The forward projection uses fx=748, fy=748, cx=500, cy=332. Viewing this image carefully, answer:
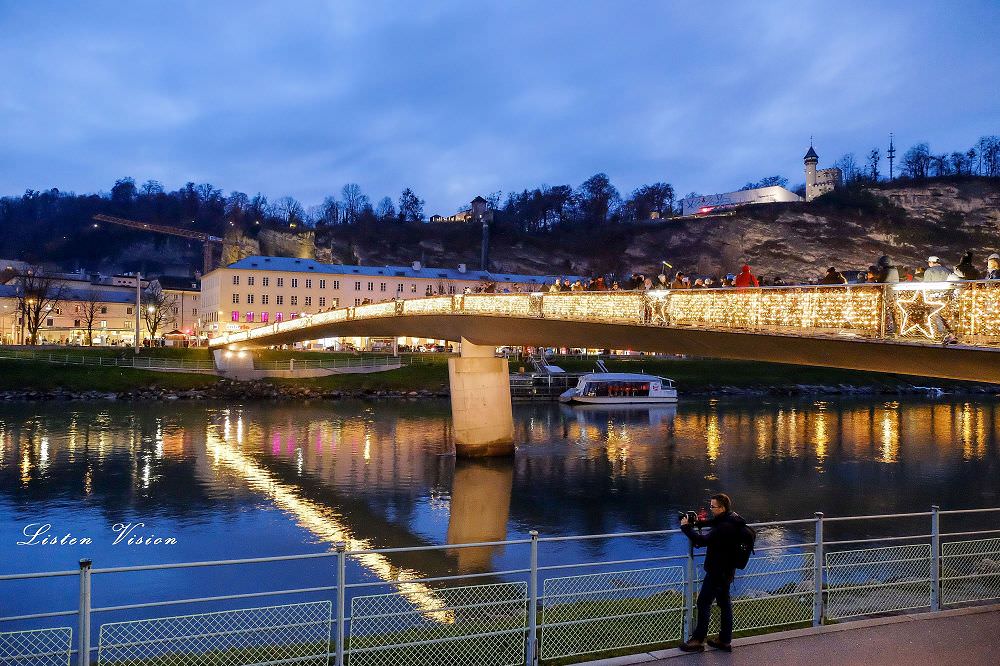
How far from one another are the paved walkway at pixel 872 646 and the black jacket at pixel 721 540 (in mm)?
932

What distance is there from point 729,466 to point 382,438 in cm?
1866

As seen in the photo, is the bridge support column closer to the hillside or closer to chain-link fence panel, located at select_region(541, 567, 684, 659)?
chain-link fence panel, located at select_region(541, 567, 684, 659)

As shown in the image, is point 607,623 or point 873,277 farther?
point 873,277

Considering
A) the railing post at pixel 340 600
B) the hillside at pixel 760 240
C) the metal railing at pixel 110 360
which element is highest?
the hillside at pixel 760 240

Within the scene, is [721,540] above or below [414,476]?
above

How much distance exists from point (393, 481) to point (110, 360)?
50.3 metres

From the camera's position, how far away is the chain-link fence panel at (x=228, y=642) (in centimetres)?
913

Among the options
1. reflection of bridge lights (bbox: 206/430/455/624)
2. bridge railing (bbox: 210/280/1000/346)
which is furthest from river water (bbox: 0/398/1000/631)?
bridge railing (bbox: 210/280/1000/346)

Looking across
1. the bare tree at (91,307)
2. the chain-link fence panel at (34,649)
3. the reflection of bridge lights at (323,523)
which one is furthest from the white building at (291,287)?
the chain-link fence panel at (34,649)

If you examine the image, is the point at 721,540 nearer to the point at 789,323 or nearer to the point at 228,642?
the point at 228,642

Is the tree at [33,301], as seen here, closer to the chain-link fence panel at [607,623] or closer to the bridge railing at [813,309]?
the bridge railing at [813,309]

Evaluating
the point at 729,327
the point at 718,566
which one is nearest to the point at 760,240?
the point at 729,327

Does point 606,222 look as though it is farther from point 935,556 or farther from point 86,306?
point 935,556

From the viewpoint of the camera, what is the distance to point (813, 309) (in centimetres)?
1650
